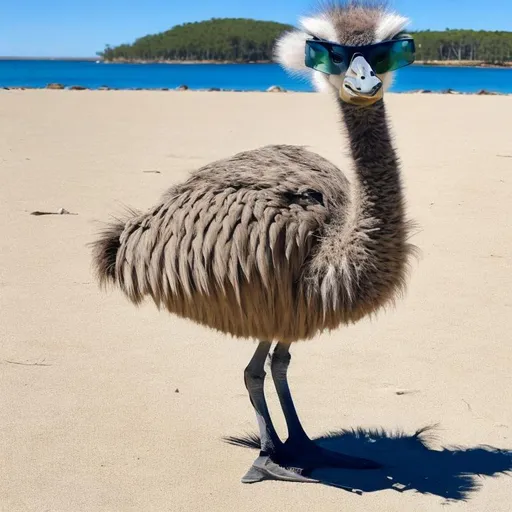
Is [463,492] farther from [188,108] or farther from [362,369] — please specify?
[188,108]

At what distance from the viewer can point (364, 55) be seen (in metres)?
3.67

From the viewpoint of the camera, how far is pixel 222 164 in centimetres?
440

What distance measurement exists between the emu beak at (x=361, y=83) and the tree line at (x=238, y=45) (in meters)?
59.3

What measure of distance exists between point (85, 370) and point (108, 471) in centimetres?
118

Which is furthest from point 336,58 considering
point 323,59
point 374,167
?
point 374,167

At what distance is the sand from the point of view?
3900 millimetres

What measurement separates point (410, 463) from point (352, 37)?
79.4 inches

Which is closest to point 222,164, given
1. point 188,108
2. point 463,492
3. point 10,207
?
point 463,492

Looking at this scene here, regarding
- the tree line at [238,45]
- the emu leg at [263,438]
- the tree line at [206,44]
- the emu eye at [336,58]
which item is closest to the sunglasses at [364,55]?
the emu eye at [336,58]

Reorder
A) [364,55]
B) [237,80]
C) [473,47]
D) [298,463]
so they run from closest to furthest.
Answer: [364,55] < [298,463] < [237,80] < [473,47]

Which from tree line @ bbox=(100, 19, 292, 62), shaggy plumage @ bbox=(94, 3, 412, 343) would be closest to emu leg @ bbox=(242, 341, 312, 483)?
shaggy plumage @ bbox=(94, 3, 412, 343)

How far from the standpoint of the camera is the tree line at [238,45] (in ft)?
310

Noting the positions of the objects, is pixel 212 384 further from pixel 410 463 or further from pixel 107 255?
pixel 410 463

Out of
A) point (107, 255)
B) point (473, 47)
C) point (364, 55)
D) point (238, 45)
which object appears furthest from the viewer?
point (238, 45)
